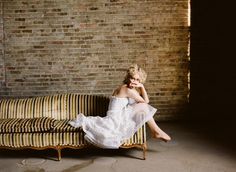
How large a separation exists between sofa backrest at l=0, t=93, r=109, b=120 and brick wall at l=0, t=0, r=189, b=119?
1.16 m

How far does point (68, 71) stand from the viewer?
6625 mm

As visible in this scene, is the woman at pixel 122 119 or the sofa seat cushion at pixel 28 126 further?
the sofa seat cushion at pixel 28 126

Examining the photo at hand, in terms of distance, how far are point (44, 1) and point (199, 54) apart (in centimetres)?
316

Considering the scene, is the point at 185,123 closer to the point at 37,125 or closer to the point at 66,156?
the point at 66,156

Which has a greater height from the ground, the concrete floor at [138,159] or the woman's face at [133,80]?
the woman's face at [133,80]

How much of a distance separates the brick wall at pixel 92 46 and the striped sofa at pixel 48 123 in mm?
1163

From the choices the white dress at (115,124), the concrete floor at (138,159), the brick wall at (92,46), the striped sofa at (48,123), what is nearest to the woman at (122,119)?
the white dress at (115,124)

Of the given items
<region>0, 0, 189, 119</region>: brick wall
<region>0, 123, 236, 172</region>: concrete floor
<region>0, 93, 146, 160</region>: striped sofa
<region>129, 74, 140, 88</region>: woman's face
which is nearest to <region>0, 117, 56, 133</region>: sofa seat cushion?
<region>0, 93, 146, 160</region>: striped sofa

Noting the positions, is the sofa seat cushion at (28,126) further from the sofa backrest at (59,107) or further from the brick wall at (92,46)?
the brick wall at (92,46)

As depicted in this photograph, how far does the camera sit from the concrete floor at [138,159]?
14.6 feet

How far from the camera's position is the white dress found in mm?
4641

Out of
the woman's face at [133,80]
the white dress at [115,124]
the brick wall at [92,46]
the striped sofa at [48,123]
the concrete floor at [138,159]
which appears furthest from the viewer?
the brick wall at [92,46]

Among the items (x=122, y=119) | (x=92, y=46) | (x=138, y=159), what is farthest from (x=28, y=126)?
(x=92, y=46)

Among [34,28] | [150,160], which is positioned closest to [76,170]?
[150,160]
